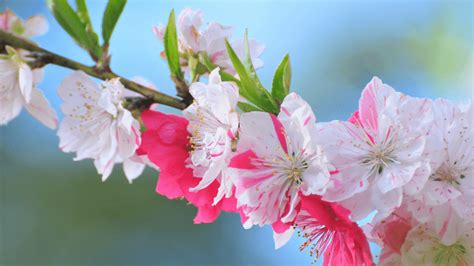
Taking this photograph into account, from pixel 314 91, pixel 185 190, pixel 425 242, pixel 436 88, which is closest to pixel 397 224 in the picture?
pixel 425 242

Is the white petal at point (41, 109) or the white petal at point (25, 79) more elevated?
the white petal at point (25, 79)

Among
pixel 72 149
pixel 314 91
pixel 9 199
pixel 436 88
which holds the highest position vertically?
pixel 72 149

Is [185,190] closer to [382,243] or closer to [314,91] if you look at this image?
[382,243]

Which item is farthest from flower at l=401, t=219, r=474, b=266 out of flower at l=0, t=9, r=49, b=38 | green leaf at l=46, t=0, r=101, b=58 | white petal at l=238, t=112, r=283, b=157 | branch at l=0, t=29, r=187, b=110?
flower at l=0, t=9, r=49, b=38

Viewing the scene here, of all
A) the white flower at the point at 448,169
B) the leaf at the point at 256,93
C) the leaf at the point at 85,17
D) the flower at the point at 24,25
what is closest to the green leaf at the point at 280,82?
the leaf at the point at 256,93

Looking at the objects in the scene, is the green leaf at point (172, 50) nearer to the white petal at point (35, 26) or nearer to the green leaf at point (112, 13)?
the green leaf at point (112, 13)

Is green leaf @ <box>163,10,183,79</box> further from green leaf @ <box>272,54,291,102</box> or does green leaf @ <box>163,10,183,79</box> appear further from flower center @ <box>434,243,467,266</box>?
flower center @ <box>434,243,467,266</box>
